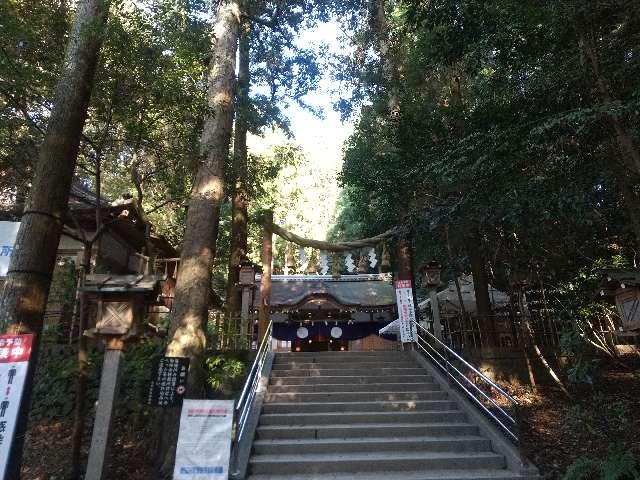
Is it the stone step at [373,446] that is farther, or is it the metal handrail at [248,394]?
the stone step at [373,446]

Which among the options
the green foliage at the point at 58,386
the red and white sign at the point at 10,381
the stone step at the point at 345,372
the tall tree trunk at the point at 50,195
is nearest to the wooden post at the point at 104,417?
the tall tree trunk at the point at 50,195

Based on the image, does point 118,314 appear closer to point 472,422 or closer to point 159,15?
point 159,15

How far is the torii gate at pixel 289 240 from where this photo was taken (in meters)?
9.79

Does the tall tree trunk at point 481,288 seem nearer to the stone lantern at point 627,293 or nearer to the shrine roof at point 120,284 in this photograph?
the stone lantern at point 627,293

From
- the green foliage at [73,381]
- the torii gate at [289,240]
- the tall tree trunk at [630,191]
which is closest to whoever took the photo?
the tall tree trunk at [630,191]

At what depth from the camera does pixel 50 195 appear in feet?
17.9

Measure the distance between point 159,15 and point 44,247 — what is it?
180 inches

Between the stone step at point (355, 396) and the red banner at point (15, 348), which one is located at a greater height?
the red banner at point (15, 348)

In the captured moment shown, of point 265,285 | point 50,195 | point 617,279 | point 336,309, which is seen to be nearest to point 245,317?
point 265,285

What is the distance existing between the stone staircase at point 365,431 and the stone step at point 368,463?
0.01 m

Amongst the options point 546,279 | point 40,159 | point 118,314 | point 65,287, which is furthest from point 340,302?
point 40,159

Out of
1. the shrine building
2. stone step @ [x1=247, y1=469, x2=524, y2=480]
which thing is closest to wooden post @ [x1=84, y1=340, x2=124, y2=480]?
stone step @ [x1=247, y1=469, x2=524, y2=480]

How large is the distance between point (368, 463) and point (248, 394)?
224 cm

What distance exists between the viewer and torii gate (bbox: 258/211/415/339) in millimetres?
9789
